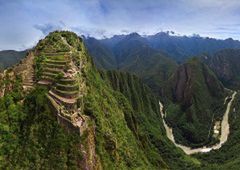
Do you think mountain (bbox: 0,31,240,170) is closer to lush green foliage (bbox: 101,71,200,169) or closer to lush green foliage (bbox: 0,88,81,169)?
lush green foliage (bbox: 0,88,81,169)

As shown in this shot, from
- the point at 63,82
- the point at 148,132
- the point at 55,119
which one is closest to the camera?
the point at 55,119

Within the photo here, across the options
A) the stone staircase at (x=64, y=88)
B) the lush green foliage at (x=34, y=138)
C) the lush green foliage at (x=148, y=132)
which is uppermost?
the stone staircase at (x=64, y=88)

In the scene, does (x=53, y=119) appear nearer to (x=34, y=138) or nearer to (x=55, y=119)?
(x=55, y=119)

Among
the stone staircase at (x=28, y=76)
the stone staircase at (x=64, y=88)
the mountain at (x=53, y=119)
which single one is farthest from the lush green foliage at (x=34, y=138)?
the stone staircase at (x=28, y=76)

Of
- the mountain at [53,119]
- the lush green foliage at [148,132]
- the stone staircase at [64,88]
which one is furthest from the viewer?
the lush green foliage at [148,132]

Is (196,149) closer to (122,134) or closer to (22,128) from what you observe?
(122,134)

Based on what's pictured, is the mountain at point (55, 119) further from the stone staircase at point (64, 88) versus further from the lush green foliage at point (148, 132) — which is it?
the lush green foliage at point (148, 132)

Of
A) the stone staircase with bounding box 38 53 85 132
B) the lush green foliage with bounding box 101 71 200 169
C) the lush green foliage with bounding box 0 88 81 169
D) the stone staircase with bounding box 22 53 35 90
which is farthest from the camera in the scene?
the lush green foliage with bounding box 101 71 200 169

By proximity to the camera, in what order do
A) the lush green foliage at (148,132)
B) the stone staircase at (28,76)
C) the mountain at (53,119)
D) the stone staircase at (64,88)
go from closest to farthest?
the mountain at (53,119) → the stone staircase at (64,88) → the stone staircase at (28,76) → the lush green foliage at (148,132)

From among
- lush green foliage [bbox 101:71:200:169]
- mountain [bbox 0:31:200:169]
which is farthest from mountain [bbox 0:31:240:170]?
lush green foliage [bbox 101:71:200:169]

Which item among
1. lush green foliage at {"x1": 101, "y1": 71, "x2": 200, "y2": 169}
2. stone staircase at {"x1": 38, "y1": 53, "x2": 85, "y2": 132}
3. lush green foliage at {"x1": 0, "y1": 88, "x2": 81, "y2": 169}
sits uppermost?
stone staircase at {"x1": 38, "y1": 53, "x2": 85, "y2": 132}

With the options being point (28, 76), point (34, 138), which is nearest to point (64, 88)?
point (34, 138)
